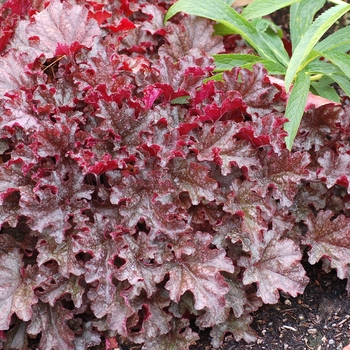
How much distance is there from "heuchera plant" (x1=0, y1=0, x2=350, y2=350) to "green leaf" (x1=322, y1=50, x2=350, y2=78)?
21 centimetres

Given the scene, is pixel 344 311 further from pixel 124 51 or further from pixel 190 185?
pixel 124 51

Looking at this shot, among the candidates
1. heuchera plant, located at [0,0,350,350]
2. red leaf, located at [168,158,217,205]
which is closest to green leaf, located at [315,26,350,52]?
heuchera plant, located at [0,0,350,350]

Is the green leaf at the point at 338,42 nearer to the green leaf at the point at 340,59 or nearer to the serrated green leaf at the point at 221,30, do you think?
the green leaf at the point at 340,59

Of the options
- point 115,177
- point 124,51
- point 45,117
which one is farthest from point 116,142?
point 124,51

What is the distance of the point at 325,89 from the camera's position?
2.98 meters

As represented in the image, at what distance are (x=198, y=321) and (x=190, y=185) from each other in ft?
1.90

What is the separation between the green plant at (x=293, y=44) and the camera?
96.5 inches

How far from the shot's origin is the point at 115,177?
7.52ft

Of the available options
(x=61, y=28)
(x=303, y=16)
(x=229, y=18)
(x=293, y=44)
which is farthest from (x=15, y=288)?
(x=303, y=16)

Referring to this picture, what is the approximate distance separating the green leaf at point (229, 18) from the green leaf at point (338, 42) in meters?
0.23

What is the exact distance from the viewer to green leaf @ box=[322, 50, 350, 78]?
256 cm

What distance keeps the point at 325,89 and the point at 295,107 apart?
55cm

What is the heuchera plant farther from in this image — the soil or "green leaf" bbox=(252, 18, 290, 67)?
"green leaf" bbox=(252, 18, 290, 67)

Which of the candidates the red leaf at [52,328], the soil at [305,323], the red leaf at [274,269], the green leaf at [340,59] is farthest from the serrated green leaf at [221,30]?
the red leaf at [52,328]
